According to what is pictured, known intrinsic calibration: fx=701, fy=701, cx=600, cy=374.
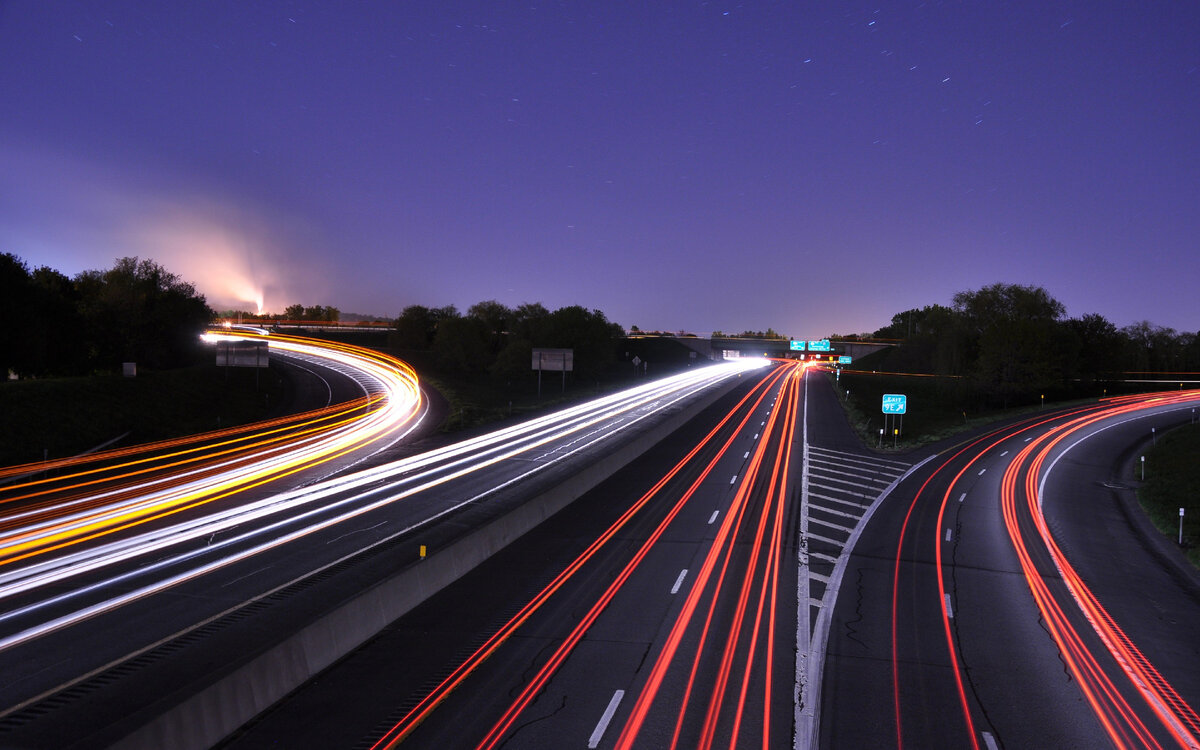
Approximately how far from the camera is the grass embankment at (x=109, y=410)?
36.8 meters

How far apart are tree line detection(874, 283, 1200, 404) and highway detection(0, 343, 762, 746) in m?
66.5

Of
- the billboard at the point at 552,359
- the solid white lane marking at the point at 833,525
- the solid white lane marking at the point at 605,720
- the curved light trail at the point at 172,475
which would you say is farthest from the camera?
the billboard at the point at 552,359

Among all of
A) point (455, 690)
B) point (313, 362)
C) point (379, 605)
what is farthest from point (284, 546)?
point (313, 362)

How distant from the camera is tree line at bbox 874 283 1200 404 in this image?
3002 inches

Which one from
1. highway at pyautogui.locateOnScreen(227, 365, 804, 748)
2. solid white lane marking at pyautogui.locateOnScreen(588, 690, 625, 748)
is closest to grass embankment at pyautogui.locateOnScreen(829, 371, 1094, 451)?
highway at pyautogui.locateOnScreen(227, 365, 804, 748)

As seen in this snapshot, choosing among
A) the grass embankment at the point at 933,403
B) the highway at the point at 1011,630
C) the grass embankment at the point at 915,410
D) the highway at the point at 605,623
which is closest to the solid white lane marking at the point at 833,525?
the highway at the point at 605,623

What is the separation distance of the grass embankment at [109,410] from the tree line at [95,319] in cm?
673

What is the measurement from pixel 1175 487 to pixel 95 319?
259 feet

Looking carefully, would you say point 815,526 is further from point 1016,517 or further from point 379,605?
point 379,605

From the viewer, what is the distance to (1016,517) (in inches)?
987

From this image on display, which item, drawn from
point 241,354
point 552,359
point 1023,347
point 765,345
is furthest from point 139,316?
point 765,345

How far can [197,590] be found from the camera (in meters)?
14.8

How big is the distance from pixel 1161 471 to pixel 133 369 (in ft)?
210

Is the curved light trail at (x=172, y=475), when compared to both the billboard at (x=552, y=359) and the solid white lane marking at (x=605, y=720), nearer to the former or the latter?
the solid white lane marking at (x=605, y=720)
